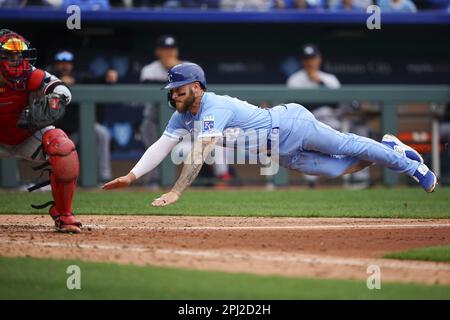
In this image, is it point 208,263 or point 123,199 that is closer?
point 208,263

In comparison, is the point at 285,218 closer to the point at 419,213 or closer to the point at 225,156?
the point at 419,213

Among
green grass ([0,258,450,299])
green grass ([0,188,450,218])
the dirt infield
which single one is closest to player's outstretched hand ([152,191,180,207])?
the dirt infield

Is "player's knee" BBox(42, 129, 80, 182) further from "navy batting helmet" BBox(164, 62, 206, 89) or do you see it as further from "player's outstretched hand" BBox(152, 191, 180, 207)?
"navy batting helmet" BBox(164, 62, 206, 89)

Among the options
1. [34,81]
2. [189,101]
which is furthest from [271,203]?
[34,81]
